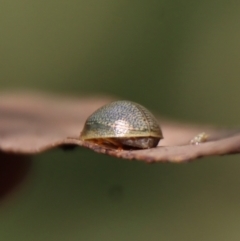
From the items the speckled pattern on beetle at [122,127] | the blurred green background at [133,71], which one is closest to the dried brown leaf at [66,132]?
the speckled pattern on beetle at [122,127]

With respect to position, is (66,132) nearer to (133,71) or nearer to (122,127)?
(122,127)

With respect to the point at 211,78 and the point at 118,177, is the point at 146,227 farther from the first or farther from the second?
the point at 211,78

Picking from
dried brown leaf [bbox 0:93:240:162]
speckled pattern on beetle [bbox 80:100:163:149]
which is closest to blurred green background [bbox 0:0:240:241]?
dried brown leaf [bbox 0:93:240:162]

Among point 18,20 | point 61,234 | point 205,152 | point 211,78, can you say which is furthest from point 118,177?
point 18,20

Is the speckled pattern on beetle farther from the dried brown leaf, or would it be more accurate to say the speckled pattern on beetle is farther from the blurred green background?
the blurred green background

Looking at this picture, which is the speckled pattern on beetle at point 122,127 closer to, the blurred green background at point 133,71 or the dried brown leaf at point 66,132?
the dried brown leaf at point 66,132

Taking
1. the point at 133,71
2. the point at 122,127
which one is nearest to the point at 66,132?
the point at 122,127
